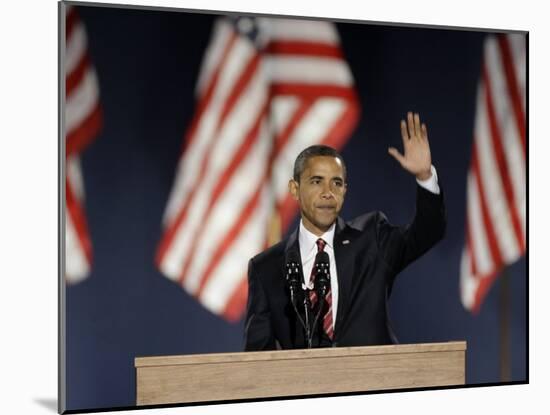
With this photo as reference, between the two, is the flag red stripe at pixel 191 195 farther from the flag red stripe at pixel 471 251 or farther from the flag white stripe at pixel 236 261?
the flag red stripe at pixel 471 251

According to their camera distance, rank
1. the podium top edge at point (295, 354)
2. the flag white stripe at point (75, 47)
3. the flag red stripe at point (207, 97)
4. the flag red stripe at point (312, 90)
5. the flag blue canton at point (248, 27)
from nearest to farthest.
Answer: the flag white stripe at point (75, 47) < the podium top edge at point (295, 354) < the flag red stripe at point (207, 97) < the flag blue canton at point (248, 27) < the flag red stripe at point (312, 90)

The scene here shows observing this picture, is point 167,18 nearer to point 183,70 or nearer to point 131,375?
point 183,70

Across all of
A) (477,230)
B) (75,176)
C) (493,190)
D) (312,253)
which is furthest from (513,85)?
(75,176)

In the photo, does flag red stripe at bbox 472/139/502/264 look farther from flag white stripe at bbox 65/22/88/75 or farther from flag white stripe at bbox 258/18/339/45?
flag white stripe at bbox 65/22/88/75

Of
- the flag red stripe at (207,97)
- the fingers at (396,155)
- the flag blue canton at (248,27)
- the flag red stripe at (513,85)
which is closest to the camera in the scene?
the flag red stripe at (207,97)

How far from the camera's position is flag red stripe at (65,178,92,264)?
705cm

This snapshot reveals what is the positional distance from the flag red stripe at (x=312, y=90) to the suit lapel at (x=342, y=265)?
0.86m

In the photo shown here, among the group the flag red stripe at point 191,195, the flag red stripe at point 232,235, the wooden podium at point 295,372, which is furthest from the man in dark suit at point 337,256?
the flag red stripe at point 191,195

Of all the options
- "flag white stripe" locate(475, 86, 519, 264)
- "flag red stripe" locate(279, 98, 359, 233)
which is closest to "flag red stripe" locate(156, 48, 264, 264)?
"flag red stripe" locate(279, 98, 359, 233)

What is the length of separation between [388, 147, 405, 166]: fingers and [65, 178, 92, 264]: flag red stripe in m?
2.19

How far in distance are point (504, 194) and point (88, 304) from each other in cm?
316

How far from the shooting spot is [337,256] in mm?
7676

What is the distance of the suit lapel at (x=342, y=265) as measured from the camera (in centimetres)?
763

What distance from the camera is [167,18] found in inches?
288
